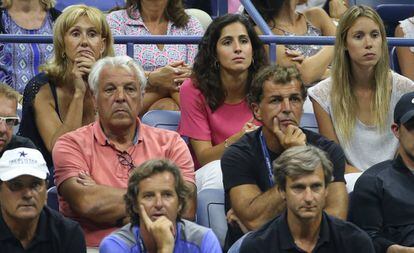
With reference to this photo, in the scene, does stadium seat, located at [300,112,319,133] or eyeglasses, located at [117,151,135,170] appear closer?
eyeglasses, located at [117,151,135,170]

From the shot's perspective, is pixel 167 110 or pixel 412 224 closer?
pixel 412 224

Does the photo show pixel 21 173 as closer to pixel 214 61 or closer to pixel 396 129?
pixel 214 61

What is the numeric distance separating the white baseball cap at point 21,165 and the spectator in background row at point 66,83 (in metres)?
1.05

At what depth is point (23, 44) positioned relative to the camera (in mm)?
8328

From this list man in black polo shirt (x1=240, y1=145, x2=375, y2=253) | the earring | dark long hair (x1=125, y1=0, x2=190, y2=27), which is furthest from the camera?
dark long hair (x1=125, y1=0, x2=190, y2=27)

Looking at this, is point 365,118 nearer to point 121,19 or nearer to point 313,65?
point 313,65

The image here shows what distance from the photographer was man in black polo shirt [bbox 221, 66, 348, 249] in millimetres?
6500

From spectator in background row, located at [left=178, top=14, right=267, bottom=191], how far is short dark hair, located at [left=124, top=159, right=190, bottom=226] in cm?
112

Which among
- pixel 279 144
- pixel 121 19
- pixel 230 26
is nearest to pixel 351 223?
pixel 279 144

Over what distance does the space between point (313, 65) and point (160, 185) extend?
2.37 metres

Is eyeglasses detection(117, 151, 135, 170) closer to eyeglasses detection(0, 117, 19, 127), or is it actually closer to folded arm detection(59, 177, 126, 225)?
folded arm detection(59, 177, 126, 225)

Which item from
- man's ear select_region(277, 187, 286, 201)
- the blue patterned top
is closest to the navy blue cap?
man's ear select_region(277, 187, 286, 201)

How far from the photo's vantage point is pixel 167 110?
7789 millimetres

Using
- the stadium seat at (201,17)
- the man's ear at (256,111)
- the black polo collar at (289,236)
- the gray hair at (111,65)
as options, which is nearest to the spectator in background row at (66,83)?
the gray hair at (111,65)
